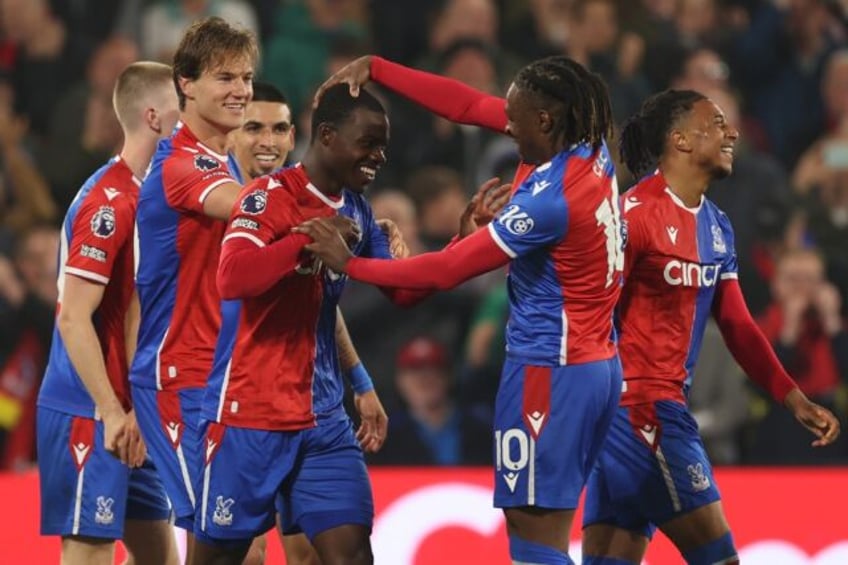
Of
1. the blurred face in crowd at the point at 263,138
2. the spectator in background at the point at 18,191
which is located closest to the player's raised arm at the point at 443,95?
the blurred face in crowd at the point at 263,138

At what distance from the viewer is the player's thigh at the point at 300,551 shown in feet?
19.6

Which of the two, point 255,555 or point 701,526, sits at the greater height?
point 701,526

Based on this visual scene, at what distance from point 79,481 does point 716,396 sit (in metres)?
4.36

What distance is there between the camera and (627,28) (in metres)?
11.3

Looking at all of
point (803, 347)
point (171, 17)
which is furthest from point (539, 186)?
point (171, 17)

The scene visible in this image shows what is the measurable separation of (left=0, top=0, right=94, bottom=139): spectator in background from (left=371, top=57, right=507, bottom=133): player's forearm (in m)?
5.61

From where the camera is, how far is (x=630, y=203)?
6.07 meters

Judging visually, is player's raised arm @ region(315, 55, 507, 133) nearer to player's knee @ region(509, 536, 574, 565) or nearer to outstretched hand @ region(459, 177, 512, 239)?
outstretched hand @ region(459, 177, 512, 239)

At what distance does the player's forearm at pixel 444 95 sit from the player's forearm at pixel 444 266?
73cm

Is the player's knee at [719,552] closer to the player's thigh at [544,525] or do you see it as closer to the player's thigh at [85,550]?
the player's thigh at [544,525]

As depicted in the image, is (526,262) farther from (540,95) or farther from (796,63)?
(796,63)

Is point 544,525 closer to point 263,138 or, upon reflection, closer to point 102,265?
point 102,265

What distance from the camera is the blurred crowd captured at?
9586 millimetres

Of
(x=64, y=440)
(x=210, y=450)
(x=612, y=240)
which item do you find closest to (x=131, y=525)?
(x=64, y=440)
